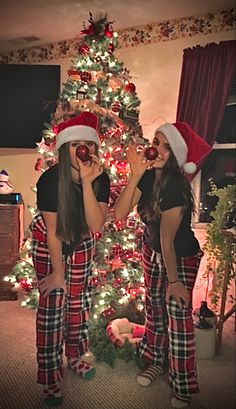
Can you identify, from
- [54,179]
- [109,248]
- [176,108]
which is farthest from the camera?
[109,248]

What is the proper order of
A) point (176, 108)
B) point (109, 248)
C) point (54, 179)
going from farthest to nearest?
point (109, 248)
point (176, 108)
point (54, 179)

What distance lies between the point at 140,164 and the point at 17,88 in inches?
19.4

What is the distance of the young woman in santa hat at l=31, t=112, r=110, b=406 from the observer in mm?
1191

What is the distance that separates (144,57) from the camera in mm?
1311

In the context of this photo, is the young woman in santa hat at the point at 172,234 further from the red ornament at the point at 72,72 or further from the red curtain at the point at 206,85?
the red ornament at the point at 72,72

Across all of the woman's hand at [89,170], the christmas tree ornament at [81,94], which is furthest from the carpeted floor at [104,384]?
the christmas tree ornament at [81,94]

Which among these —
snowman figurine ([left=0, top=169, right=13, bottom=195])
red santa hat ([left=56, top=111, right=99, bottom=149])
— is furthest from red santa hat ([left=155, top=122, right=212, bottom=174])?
snowman figurine ([left=0, top=169, right=13, bottom=195])

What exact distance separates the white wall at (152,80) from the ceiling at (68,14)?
0.08 meters

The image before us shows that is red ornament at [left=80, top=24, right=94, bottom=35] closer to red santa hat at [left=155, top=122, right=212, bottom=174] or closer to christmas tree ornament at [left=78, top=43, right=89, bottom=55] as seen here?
christmas tree ornament at [left=78, top=43, right=89, bottom=55]

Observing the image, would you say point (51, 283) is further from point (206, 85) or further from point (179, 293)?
point (206, 85)

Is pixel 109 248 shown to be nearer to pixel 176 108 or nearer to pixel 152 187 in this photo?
pixel 152 187

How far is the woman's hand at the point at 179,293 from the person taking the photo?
1262 millimetres

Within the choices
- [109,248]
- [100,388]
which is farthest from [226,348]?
[109,248]

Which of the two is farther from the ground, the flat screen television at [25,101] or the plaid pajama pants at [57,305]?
the flat screen television at [25,101]
